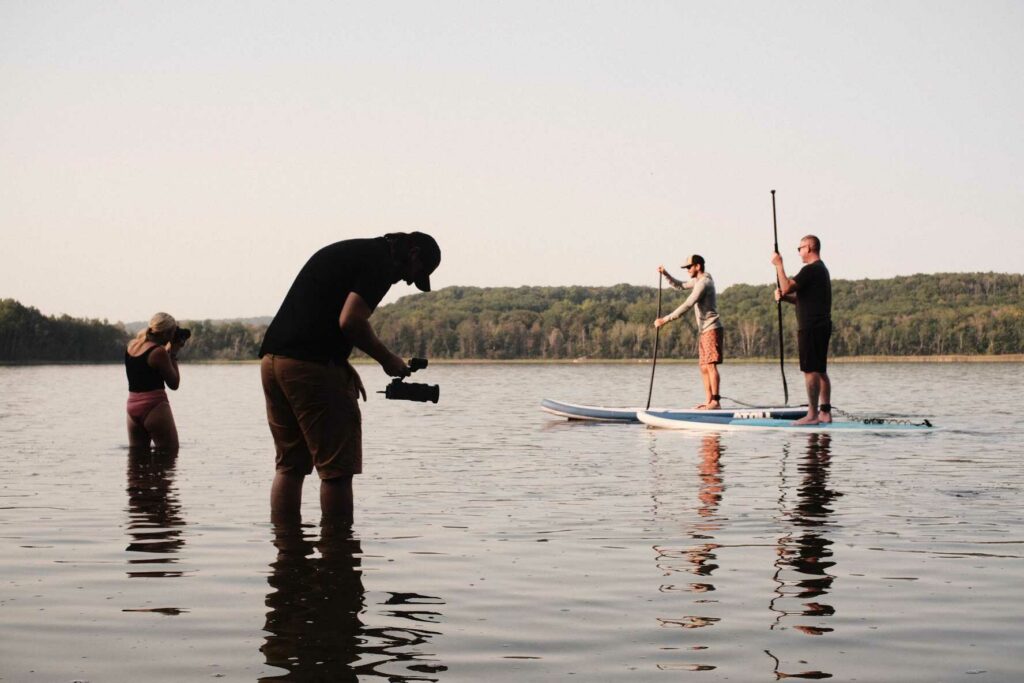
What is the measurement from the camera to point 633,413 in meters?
23.0

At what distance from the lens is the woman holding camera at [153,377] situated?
13.7 meters

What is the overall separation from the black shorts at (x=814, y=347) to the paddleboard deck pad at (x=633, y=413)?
236 cm

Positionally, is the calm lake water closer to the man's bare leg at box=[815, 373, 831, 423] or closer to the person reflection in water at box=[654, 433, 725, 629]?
the person reflection in water at box=[654, 433, 725, 629]

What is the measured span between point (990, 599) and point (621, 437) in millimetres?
12967

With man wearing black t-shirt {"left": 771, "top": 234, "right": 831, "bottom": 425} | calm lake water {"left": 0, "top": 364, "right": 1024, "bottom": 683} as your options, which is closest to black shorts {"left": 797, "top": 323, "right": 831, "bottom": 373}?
man wearing black t-shirt {"left": 771, "top": 234, "right": 831, "bottom": 425}

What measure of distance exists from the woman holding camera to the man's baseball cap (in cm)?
619

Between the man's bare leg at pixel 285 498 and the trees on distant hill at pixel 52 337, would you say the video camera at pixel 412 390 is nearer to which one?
the man's bare leg at pixel 285 498

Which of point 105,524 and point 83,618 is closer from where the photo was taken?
point 83,618

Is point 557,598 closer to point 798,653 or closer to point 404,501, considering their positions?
point 798,653

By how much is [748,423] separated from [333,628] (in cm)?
1441

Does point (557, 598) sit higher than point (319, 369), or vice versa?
point (319, 369)

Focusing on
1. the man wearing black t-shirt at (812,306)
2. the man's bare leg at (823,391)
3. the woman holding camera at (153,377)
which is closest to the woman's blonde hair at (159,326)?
the woman holding camera at (153,377)

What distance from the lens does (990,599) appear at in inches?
247

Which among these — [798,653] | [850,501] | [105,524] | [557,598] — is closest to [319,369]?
[557,598]
